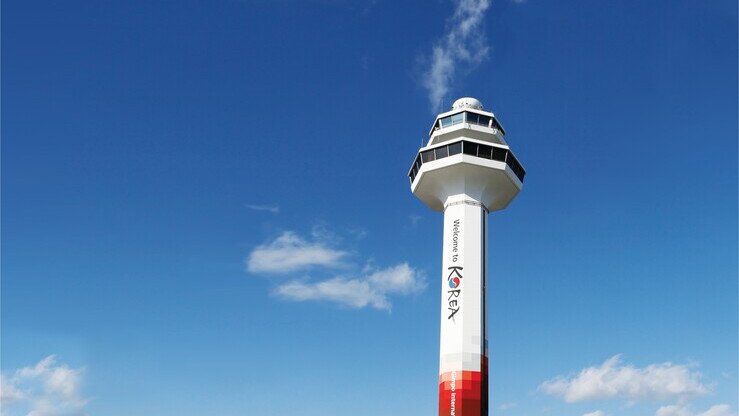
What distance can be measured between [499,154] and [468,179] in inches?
173

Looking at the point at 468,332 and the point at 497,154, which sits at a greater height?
the point at 497,154

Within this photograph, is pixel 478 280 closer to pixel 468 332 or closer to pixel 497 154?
pixel 468 332

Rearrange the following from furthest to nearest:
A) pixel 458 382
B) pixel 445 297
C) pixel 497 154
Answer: pixel 497 154 < pixel 445 297 < pixel 458 382

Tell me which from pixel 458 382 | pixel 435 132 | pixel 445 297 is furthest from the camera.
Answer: pixel 435 132

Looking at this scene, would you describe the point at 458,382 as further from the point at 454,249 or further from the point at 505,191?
the point at 505,191

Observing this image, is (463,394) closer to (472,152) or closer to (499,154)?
(472,152)

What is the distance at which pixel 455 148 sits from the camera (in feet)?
247

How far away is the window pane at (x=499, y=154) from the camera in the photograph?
7606 centimetres

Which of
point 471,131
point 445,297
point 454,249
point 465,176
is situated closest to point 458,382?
point 445,297

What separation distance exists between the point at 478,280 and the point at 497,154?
565 inches

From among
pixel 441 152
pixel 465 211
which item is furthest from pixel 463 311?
pixel 441 152

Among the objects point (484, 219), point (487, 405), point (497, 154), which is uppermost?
point (497, 154)

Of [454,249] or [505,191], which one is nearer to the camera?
[454,249]

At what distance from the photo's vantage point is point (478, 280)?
71.3 meters
